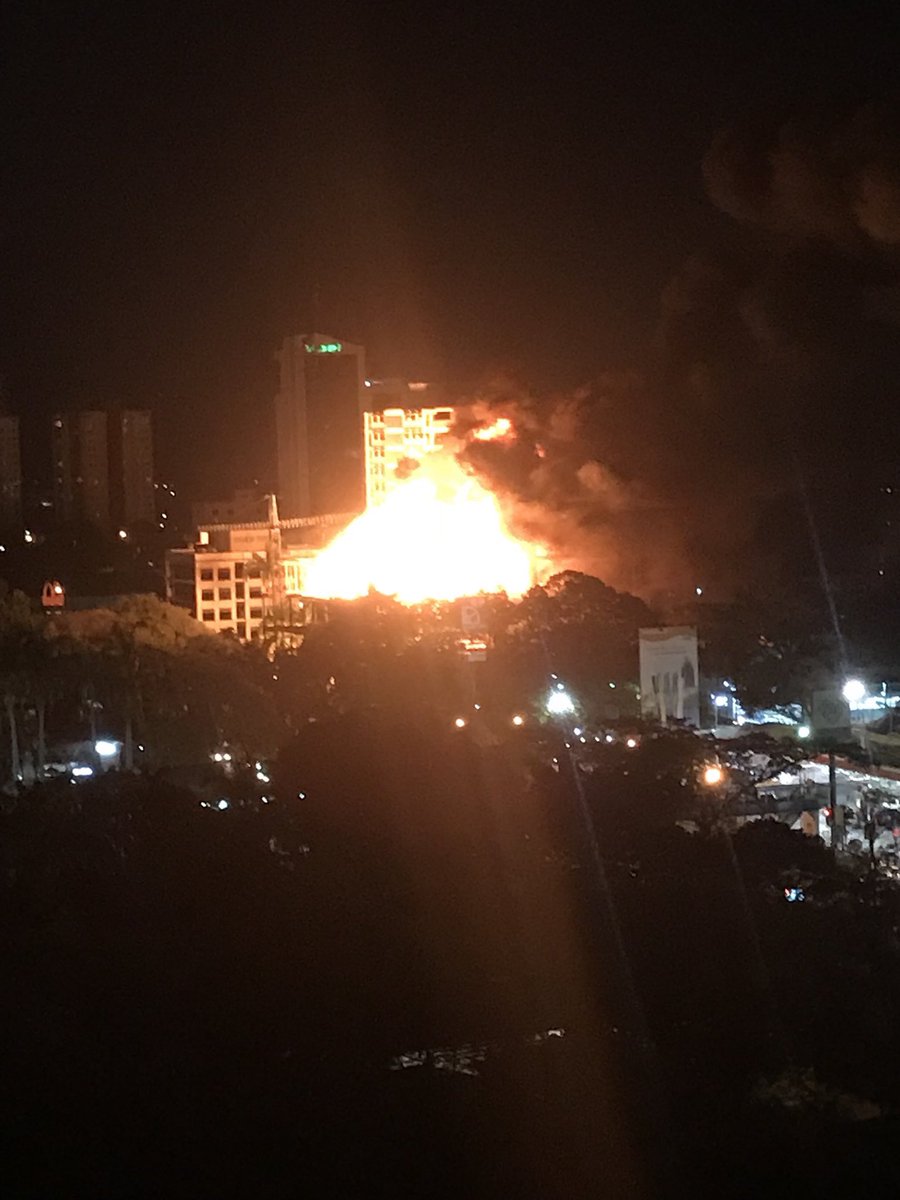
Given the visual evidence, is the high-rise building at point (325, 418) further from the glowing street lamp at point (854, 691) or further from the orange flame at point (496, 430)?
the glowing street lamp at point (854, 691)

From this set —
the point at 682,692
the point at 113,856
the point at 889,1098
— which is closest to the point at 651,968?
the point at 889,1098

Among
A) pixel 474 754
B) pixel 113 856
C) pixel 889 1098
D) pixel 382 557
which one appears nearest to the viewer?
pixel 889 1098

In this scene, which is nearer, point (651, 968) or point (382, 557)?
point (651, 968)

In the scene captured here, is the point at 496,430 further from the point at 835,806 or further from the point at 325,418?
the point at 835,806

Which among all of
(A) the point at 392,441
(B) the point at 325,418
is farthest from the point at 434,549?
(B) the point at 325,418

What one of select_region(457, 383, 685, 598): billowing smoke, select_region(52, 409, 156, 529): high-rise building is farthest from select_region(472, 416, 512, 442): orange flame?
select_region(52, 409, 156, 529): high-rise building

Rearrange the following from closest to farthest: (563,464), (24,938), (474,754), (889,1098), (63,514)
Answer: (889,1098)
(24,938)
(474,754)
(563,464)
(63,514)

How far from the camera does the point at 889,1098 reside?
3.79 m

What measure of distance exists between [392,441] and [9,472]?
7.09m

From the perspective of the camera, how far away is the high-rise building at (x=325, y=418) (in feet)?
63.3

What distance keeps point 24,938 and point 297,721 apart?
600 centimetres

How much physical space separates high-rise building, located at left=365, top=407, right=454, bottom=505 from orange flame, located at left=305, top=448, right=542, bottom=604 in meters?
0.97

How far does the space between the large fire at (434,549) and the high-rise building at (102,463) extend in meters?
7.47

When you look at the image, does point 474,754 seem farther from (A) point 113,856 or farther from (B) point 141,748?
(B) point 141,748
